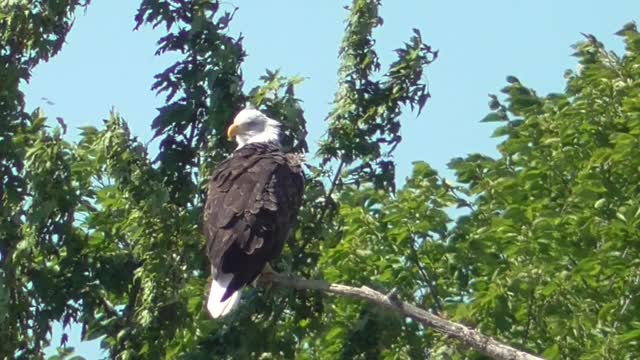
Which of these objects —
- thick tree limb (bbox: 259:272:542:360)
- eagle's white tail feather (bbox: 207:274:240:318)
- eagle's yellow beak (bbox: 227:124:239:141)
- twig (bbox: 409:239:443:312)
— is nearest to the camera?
thick tree limb (bbox: 259:272:542:360)

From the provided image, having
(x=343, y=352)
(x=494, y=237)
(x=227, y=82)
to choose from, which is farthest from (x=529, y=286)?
(x=227, y=82)

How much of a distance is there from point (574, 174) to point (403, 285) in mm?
1595

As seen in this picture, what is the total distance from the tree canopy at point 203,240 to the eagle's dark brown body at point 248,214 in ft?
0.68

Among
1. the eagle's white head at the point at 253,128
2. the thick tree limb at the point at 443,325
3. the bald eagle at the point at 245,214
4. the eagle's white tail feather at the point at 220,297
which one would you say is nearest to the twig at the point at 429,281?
the eagle's white head at the point at 253,128

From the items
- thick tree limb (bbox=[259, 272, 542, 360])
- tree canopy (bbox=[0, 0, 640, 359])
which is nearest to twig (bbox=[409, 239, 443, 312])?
tree canopy (bbox=[0, 0, 640, 359])

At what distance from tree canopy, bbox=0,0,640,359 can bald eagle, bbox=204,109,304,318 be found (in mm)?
170

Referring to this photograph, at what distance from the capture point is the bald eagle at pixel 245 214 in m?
8.83

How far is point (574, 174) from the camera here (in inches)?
473

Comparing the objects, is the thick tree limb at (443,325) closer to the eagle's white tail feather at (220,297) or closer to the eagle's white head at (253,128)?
the eagle's white tail feather at (220,297)

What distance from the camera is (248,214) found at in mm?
9078

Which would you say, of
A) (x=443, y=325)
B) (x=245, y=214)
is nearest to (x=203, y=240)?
(x=245, y=214)

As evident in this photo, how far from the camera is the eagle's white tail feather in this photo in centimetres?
880

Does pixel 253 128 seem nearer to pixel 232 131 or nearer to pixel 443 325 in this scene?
pixel 232 131

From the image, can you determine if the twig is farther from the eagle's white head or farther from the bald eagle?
the bald eagle
